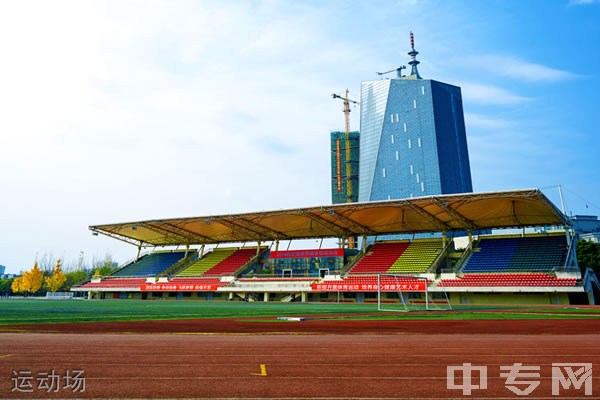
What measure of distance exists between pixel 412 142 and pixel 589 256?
211 feet

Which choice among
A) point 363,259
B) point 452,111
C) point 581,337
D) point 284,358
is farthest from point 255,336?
point 452,111

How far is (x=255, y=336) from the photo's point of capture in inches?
432

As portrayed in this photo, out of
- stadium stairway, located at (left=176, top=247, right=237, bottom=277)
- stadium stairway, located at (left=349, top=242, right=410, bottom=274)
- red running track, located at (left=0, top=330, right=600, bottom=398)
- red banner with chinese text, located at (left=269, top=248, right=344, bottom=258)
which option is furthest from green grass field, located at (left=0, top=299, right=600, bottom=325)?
stadium stairway, located at (left=176, top=247, right=237, bottom=277)

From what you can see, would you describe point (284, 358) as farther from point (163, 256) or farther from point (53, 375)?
point (163, 256)

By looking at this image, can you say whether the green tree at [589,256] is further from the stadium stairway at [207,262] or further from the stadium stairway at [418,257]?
the stadium stairway at [207,262]

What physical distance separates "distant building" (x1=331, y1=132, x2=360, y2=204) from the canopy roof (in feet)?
215

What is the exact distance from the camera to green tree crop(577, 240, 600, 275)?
1965 inches

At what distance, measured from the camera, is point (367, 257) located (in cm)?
5300

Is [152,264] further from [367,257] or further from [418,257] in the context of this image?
[418,257]

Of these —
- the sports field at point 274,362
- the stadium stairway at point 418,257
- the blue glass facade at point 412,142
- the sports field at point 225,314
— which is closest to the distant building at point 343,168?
the blue glass facade at point 412,142

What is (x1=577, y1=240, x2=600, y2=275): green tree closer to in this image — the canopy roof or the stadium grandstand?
the stadium grandstand

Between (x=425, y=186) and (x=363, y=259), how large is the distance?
201 feet

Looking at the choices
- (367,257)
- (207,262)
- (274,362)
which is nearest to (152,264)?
(207,262)

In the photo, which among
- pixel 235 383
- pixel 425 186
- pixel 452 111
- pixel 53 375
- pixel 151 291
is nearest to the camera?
pixel 235 383
